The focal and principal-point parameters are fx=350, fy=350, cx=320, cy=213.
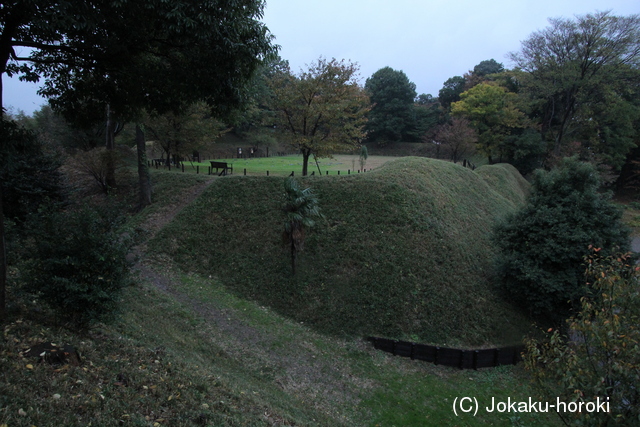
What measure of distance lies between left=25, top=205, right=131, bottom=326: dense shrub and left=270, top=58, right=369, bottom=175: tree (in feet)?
52.1

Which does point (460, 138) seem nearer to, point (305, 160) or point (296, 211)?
point (305, 160)

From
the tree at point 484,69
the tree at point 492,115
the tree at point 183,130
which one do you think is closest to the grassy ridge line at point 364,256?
the tree at point 183,130

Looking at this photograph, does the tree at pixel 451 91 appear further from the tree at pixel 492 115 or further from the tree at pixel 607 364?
the tree at pixel 607 364

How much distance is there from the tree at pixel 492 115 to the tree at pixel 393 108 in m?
20.9

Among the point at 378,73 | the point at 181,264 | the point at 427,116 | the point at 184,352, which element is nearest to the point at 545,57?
the point at 427,116

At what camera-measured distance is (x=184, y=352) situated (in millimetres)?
8945

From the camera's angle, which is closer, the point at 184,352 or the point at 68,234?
the point at 68,234

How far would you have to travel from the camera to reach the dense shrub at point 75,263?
6.23 meters

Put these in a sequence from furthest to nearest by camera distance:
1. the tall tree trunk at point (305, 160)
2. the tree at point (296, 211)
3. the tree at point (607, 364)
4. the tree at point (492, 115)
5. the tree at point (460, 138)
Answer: the tree at point (492, 115), the tree at point (460, 138), the tall tree trunk at point (305, 160), the tree at point (296, 211), the tree at point (607, 364)

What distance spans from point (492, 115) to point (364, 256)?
110ft

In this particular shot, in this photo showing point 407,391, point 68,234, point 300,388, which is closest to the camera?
point 68,234

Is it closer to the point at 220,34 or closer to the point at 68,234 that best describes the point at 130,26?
the point at 220,34

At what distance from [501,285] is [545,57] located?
3204 centimetres

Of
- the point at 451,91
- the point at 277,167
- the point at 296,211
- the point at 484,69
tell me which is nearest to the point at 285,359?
the point at 296,211
